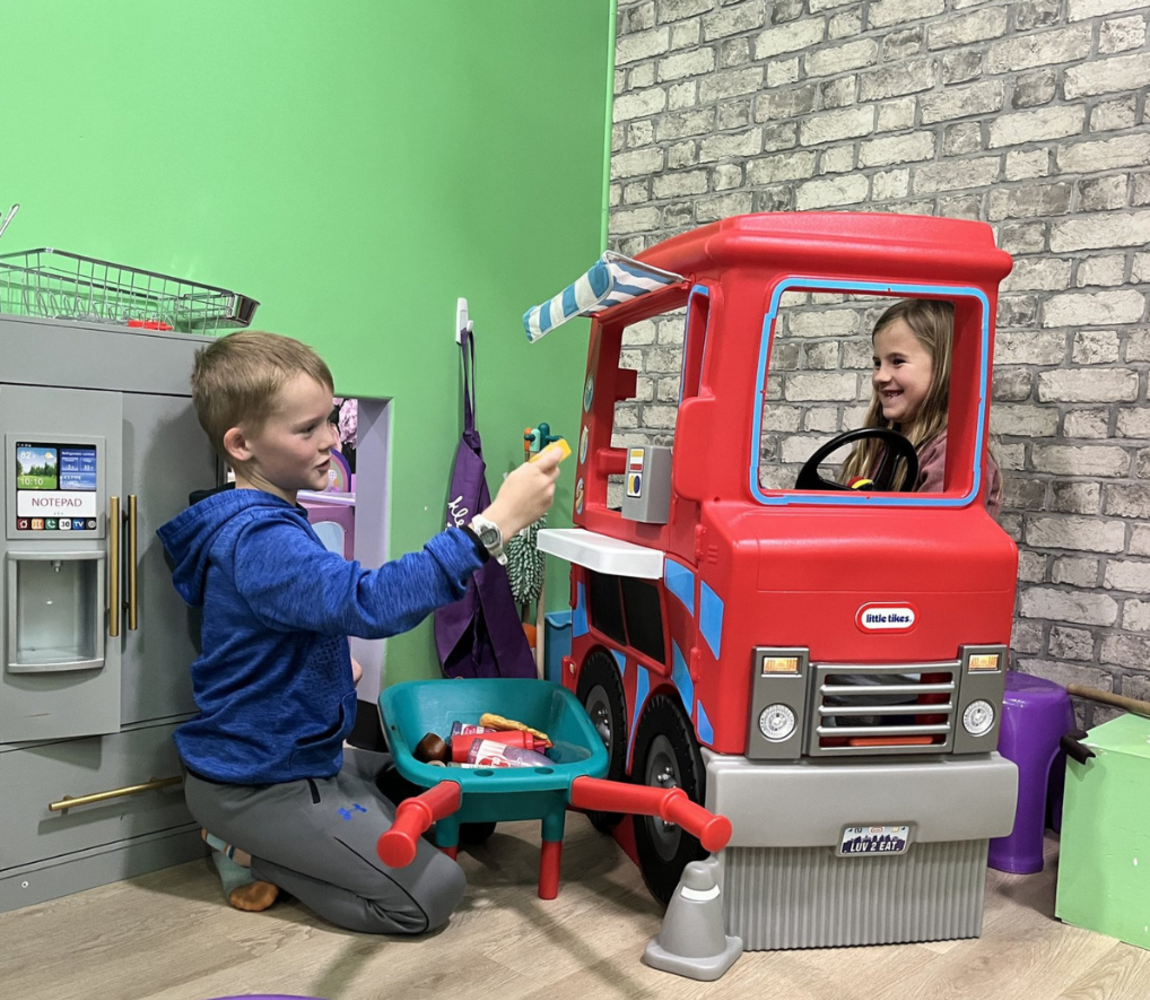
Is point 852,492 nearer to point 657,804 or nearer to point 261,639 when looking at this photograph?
point 657,804

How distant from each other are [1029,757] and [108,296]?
217cm

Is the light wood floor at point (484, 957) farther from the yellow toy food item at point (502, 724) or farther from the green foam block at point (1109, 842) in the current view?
the yellow toy food item at point (502, 724)

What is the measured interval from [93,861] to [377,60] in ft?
6.70

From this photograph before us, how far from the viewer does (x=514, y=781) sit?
1.77 metres

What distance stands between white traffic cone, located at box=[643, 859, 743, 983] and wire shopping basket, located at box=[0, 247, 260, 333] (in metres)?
1.40

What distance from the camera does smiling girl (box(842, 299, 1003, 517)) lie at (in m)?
2.19

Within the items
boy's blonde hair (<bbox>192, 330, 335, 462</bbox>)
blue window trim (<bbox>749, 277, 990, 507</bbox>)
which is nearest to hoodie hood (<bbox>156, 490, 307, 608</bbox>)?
boy's blonde hair (<bbox>192, 330, 335, 462</bbox>)

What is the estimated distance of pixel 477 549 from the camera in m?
1.66

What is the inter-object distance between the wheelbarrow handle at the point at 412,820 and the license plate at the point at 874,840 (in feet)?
2.16

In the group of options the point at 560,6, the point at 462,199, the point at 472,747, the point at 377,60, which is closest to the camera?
the point at 472,747

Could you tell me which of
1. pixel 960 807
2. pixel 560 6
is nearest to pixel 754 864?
pixel 960 807

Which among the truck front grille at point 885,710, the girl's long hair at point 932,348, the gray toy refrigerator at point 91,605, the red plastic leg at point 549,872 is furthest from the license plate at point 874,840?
the gray toy refrigerator at point 91,605

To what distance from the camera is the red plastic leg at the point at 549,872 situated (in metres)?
1.93

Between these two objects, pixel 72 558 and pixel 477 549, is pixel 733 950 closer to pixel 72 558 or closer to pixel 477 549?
pixel 477 549
